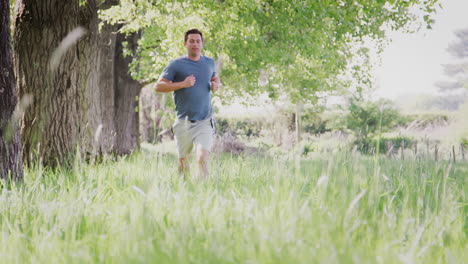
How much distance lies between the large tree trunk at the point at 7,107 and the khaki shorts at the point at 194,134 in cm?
178

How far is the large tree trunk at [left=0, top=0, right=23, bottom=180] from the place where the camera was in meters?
5.12

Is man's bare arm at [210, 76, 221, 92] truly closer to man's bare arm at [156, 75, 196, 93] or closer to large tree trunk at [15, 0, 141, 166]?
man's bare arm at [156, 75, 196, 93]

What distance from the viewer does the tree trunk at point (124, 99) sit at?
1216 centimetres

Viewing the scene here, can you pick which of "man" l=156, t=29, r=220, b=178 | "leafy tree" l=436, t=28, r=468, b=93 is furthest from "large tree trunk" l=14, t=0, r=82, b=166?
"leafy tree" l=436, t=28, r=468, b=93

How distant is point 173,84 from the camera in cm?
521

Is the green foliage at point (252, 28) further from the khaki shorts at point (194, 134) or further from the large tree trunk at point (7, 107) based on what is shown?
the large tree trunk at point (7, 107)

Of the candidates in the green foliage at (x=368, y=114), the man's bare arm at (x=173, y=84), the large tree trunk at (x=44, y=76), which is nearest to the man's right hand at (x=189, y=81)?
the man's bare arm at (x=173, y=84)

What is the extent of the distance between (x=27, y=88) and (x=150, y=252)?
212 inches

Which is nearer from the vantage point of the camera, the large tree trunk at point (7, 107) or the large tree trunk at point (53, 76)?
the large tree trunk at point (7, 107)

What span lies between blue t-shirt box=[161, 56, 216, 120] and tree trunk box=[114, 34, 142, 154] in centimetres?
695

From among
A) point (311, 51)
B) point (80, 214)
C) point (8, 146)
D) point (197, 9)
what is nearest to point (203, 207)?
point (80, 214)

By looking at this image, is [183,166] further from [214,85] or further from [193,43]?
[193,43]

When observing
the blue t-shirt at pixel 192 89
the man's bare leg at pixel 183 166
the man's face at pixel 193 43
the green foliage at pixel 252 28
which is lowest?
the man's bare leg at pixel 183 166

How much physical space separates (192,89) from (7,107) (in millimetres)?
2064
